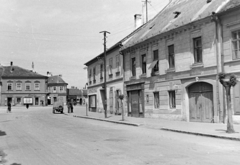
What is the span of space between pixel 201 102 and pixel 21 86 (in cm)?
6520

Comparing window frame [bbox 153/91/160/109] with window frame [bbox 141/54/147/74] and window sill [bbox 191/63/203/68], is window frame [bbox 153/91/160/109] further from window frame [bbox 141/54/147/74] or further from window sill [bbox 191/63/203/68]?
window sill [bbox 191/63/203/68]

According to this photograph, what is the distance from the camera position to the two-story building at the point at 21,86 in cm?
7362

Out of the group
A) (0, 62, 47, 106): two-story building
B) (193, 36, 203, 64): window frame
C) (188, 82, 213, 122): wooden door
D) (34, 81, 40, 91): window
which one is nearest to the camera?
(188, 82, 213, 122): wooden door

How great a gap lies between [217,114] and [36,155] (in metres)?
12.1

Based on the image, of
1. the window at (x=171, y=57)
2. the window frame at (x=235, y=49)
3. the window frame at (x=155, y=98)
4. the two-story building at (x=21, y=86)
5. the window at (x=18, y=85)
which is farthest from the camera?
the window at (x=18, y=85)

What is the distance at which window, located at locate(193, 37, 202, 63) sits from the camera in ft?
58.6

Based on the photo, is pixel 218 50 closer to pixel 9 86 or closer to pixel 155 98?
pixel 155 98

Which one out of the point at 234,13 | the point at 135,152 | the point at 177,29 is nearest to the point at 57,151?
the point at 135,152

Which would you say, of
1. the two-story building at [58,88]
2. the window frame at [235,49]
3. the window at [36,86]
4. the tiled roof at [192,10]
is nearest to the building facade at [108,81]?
the tiled roof at [192,10]

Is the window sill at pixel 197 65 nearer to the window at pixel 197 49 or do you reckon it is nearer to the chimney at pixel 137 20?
the window at pixel 197 49

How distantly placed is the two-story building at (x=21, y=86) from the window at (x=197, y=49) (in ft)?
207

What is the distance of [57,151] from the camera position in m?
8.34

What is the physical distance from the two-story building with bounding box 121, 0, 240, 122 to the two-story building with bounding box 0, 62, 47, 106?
182 feet

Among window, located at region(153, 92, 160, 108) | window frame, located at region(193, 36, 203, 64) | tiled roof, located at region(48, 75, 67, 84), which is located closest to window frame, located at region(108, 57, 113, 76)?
window, located at region(153, 92, 160, 108)
